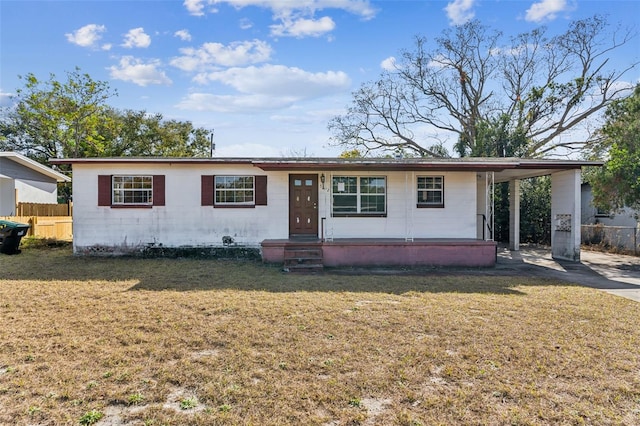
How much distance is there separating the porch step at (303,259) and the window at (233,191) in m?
2.23

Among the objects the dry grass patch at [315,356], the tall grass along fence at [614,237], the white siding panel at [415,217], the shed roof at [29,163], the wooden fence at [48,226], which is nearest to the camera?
the dry grass patch at [315,356]

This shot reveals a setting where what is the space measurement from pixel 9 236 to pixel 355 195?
11146 mm

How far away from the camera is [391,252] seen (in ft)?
Result: 35.1

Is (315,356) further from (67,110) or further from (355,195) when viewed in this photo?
(67,110)

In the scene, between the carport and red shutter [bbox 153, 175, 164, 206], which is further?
red shutter [bbox 153, 175, 164, 206]

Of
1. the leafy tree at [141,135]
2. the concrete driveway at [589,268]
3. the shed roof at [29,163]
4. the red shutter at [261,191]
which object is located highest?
the leafy tree at [141,135]

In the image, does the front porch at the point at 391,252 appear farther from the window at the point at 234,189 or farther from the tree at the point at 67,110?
the tree at the point at 67,110

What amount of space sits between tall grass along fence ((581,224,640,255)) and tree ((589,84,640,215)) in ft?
7.15

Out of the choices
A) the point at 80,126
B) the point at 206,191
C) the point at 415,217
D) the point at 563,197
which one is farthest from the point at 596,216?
the point at 80,126

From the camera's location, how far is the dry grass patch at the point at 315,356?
3.05 meters

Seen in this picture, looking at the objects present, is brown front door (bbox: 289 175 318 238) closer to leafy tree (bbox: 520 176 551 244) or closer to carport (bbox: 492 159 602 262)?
carport (bbox: 492 159 602 262)

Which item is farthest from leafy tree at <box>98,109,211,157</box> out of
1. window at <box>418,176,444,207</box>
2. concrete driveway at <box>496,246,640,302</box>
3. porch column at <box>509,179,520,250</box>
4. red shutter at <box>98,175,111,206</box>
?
concrete driveway at <box>496,246,640,302</box>

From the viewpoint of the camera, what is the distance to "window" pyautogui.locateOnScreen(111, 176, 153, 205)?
11.9 metres

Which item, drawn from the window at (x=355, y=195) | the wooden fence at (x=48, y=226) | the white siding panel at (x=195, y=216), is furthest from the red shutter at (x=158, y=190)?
the wooden fence at (x=48, y=226)
